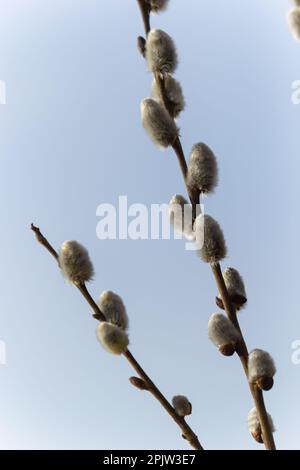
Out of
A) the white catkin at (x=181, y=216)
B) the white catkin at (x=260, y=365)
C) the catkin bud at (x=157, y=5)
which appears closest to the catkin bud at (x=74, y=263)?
the white catkin at (x=181, y=216)

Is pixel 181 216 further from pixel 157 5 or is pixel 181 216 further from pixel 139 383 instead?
pixel 157 5

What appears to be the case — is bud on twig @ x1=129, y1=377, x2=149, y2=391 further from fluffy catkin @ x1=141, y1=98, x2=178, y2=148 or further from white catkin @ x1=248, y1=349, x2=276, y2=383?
fluffy catkin @ x1=141, y1=98, x2=178, y2=148

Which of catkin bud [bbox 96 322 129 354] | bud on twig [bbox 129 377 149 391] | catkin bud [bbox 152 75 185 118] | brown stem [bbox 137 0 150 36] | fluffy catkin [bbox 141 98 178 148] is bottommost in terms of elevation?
bud on twig [bbox 129 377 149 391]

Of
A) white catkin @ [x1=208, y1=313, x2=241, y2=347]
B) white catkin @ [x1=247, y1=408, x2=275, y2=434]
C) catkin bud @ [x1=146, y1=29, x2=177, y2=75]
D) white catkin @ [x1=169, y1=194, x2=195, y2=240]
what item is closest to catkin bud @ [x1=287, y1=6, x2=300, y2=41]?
catkin bud @ [x1=146, y1=29, x2=177, y2=75]

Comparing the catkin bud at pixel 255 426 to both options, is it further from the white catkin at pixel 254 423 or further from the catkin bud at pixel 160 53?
the catkin bud at pixel 160 53
